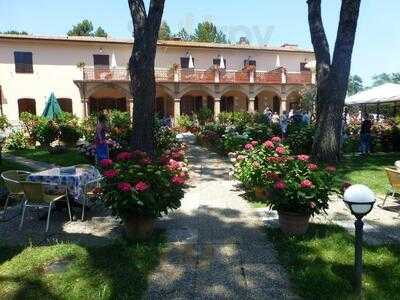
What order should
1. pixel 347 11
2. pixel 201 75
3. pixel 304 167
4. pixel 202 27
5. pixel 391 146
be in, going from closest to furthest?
pixel 304 167 → pixel 347 11 → pixel 391 146 → pixel 201 75 → pixel 202 27

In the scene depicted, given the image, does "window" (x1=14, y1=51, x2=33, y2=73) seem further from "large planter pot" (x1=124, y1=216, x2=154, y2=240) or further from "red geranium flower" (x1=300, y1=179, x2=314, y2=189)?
"red geranium flower" (x1=300, y1=179, x2=314, y2=189)

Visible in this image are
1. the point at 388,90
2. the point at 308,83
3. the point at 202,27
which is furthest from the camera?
the point at 202,27

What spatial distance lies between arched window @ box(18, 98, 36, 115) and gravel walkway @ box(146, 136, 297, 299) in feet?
68.9

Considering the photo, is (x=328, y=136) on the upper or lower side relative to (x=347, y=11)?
lower

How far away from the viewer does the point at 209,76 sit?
1054 inches

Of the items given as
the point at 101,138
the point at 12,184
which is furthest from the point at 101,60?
the point at 12,184

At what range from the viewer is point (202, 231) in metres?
5.56

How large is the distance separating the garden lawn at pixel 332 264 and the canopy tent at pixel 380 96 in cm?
1132

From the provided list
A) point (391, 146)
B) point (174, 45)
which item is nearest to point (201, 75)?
point (174, 45)

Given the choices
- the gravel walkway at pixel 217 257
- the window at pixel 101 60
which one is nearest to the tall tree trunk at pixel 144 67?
the gravel walkway at pixel 217 257

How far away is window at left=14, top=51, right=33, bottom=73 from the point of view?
24484mm

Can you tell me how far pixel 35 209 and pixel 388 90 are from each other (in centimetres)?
1414

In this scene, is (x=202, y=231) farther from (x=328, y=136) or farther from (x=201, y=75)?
(x=201, y=75)

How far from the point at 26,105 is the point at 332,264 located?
24.5m
